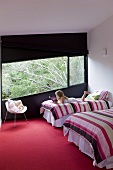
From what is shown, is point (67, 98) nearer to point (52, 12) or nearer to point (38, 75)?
point (38, 75)

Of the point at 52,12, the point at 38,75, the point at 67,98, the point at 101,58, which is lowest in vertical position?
the point at 67,98

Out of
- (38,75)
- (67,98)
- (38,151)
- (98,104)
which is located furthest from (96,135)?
(38,75)

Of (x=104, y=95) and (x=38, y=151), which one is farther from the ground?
(x=104, y=95)

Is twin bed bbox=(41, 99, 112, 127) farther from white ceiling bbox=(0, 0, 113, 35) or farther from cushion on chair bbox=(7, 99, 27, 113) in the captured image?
white ceiling bbox=(0, 0, 113, 35)

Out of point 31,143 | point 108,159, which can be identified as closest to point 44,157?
point 31,143

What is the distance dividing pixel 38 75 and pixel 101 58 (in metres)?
2.00

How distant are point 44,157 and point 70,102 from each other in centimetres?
227

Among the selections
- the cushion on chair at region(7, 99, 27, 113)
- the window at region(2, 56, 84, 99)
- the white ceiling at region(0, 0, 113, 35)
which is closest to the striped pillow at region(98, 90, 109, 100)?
the window at region(2, 56, 84, 99)

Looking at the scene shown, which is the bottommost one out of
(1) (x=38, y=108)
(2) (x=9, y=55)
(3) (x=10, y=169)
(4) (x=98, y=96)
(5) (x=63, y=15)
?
(3) (x=10, y=169)

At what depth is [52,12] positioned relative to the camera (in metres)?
4.04

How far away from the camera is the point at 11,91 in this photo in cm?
575

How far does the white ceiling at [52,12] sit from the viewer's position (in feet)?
10.9

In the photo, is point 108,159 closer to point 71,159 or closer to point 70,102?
point 71,159

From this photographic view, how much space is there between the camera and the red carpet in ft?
9.24
